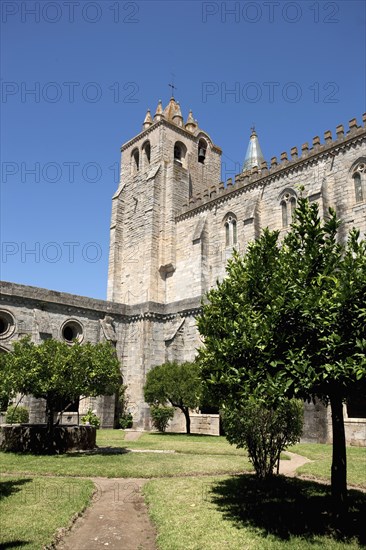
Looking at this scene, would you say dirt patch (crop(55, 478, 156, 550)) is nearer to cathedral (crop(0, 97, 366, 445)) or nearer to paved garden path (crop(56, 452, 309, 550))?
paved garden path (crop(56, 452, 309, 550))

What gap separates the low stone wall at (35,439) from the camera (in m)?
15.2

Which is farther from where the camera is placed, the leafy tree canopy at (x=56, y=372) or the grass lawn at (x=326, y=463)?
the leafy tree canopy at (x=56, y=372)

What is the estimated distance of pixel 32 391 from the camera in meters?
15.2

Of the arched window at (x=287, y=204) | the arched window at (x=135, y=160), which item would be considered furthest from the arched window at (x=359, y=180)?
the arched window at (x=135, y=160)

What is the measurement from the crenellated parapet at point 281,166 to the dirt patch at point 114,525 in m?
22.7

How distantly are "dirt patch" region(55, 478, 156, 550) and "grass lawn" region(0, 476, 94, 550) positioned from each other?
241mm

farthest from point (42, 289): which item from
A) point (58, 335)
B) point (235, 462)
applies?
point (235, 462)

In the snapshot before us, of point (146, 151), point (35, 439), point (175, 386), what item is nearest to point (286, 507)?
point (35, 439)

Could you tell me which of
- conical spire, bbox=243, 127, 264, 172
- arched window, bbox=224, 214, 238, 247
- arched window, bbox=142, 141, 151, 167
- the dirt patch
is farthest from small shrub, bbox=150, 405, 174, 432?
conical spire, bbox=243, 127, 264, 172

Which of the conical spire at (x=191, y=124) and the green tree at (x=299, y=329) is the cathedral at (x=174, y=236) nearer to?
the conical spire at (x=191, y=124)

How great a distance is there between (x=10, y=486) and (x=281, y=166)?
24.8 meters

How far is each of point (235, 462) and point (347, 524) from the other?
257 inches

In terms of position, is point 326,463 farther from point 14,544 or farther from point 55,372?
point 14,544

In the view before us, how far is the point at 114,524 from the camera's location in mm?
7285
